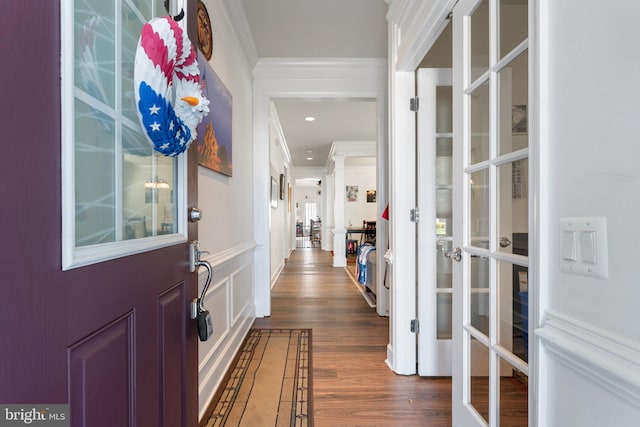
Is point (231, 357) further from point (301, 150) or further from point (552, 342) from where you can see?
point (301, 150)

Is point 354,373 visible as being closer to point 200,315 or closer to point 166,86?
point 200,315

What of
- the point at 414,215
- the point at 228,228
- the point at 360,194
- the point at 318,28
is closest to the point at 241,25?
the point at 318,28

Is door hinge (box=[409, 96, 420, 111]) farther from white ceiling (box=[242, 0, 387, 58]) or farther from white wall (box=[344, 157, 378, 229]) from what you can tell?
white wall (box=[344, 157, 378, 229])

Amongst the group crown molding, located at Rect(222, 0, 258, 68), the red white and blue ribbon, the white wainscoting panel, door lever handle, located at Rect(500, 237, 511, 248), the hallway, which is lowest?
the hallway

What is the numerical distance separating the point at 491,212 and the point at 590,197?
1.62 ft

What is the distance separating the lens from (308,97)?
338 cm

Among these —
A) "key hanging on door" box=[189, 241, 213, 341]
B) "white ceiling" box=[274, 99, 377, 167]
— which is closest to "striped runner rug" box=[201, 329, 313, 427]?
"key hanging on door" box=[189, 241, 213, 341]

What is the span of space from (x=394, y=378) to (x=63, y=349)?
208cm

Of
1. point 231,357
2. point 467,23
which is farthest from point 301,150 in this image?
point 467,23

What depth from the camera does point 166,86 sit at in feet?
2.45

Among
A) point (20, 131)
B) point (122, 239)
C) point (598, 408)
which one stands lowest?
point (598, 408)

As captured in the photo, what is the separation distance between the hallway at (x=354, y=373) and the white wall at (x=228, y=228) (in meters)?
0.62

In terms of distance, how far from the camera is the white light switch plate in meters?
0.65

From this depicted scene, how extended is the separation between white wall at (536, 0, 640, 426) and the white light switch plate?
14 millimetres
